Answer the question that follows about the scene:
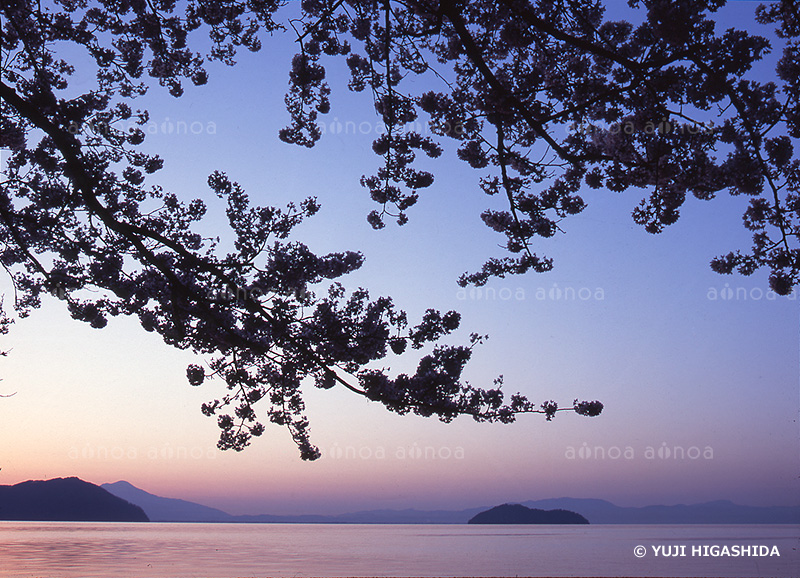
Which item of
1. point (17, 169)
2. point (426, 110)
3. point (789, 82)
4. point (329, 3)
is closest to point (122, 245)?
point (17, 169)

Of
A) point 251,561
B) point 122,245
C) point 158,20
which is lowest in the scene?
point 251,561

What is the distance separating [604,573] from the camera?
141ft

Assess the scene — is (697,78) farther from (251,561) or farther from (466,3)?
(251,561)

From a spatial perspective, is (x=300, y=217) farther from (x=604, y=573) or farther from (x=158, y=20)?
(x=604, y=573)

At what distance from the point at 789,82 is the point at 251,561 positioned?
53.9 metres

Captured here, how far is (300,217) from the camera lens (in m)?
10.1

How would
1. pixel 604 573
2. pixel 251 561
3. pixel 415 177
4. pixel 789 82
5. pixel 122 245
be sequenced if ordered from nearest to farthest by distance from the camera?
1. pixel 789 82
2. pixel 122 245
3. pixel 415 177
4. pixel 604 573
5. pixel 251 561

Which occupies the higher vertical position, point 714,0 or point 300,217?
point 714,0

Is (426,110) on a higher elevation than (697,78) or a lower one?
higher

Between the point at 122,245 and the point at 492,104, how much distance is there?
5.70 meters

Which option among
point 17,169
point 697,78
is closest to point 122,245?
point 17,169

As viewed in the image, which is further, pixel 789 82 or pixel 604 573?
pixel 604 573

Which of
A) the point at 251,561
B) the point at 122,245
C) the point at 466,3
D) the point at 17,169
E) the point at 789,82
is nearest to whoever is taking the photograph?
the point at 789,82

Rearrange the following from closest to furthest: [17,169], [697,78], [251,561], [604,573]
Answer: [697,78]
[17,169]
[604,573]
[251,561]
